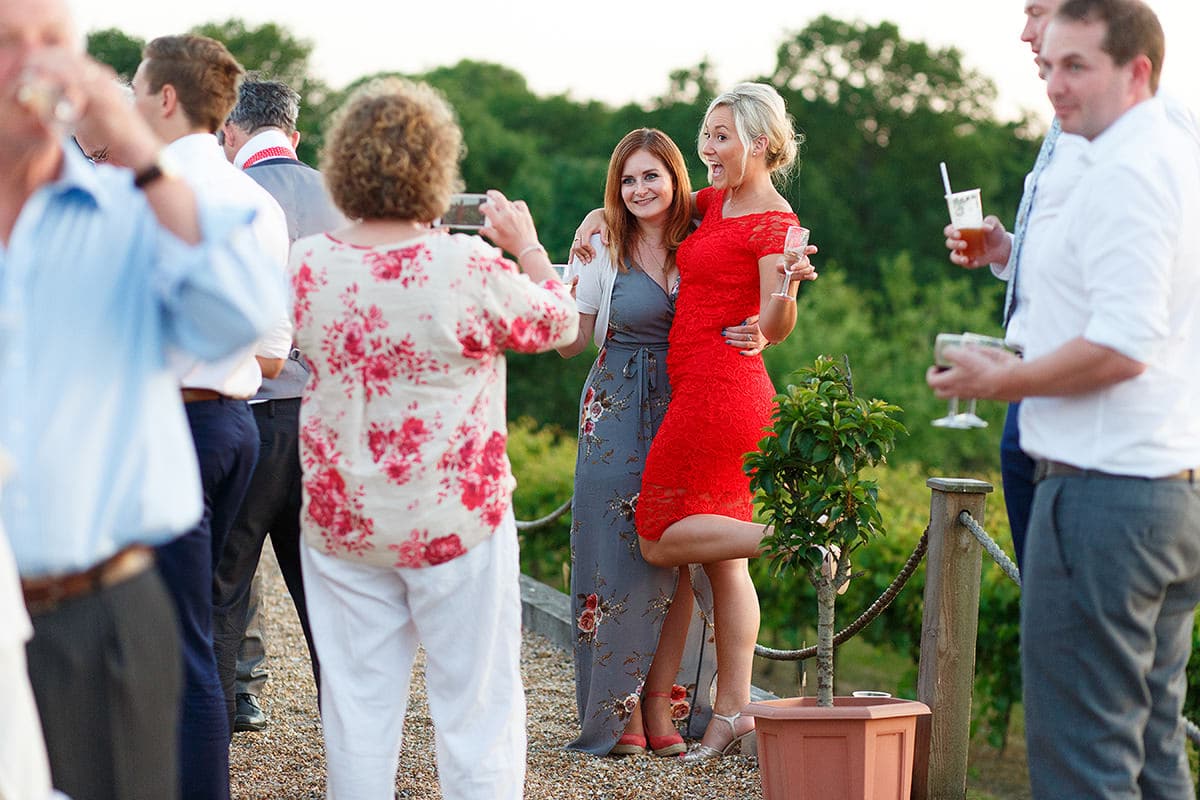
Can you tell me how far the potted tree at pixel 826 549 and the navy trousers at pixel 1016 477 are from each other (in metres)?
0.65

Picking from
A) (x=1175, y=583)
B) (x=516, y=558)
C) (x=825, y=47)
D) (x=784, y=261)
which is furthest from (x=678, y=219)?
(x=825, y=47)

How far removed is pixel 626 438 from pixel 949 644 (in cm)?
129

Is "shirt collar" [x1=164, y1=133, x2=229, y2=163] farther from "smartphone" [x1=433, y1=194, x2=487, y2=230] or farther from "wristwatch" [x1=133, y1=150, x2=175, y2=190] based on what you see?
"wristwatch" [x1=133, y1=150, x2=175, y2=190]

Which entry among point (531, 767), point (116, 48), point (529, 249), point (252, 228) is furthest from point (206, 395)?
point (116, 48)

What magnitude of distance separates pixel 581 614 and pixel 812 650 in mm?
810

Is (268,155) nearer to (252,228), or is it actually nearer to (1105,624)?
(252,228)

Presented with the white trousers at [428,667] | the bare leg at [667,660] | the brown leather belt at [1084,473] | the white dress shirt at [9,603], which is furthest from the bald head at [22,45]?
the bare leg at [667,660]

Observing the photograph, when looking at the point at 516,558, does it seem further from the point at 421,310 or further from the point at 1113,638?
the point at 1113,638

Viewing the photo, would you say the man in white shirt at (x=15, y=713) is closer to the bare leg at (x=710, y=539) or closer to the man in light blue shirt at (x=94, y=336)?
the man in light blue shirt at (x=94, y=336)

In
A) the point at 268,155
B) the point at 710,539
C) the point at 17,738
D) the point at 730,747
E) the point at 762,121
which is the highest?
the point at 762,121

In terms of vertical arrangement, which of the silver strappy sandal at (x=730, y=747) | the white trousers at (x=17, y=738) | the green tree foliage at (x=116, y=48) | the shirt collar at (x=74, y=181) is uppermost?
the green tree foliage at (x=116, y=48)

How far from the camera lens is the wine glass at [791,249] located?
4191 mm

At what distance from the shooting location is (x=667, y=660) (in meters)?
4.89

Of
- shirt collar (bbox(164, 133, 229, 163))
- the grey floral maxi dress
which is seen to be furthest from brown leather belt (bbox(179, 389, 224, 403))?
the grey floral maxi dress
